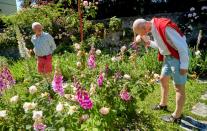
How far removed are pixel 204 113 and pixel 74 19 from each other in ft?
20.6

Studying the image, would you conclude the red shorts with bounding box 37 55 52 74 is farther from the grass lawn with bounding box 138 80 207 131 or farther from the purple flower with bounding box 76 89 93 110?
the purple flower with bounding box 76 89 93 110

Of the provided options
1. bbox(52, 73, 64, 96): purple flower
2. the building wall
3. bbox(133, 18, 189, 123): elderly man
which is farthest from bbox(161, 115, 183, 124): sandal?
the building wall

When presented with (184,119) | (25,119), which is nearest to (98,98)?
(25,119)

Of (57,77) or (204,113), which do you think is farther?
(204,113)

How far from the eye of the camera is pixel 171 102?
22.2ft

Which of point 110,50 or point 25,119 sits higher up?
point 25,119

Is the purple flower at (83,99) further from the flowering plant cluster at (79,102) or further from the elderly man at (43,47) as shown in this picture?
the elderly man at (43,47)

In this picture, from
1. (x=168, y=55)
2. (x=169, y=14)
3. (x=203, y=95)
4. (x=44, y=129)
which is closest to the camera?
(x=44, y=129)

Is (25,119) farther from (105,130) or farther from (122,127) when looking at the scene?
(122,127)

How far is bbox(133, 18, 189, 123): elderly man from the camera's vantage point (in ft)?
17.4

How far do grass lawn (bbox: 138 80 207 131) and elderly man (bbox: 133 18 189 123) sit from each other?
0.50ft

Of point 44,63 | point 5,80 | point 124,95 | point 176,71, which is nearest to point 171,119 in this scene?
point 176,71

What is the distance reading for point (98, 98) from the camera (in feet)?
15.9

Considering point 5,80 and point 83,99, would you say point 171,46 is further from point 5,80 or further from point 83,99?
point 5,80
